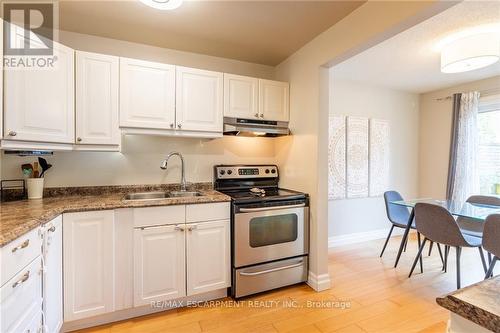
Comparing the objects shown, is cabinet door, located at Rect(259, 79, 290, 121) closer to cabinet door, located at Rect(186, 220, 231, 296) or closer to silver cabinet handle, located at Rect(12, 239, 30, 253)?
cabinet door, located at Rect(186, 220, 231, 296)

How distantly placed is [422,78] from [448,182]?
158cm

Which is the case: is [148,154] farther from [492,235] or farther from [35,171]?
[492,235]

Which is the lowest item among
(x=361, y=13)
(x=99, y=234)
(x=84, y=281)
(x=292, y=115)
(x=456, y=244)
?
(x=84, y=281)

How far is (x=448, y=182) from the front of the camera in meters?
3.60

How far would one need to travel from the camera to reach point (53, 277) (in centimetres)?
151

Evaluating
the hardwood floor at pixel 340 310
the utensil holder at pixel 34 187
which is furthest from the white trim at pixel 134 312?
the utensil holder at pixel 34 187

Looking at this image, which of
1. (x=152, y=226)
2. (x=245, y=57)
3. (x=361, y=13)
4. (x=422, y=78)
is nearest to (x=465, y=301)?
(x=152, y=226)

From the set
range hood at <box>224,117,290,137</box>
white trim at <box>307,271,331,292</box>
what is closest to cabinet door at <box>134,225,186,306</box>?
range hood at <box>224,117,290,137</box>

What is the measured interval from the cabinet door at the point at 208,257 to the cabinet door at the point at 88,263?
1.87 ft

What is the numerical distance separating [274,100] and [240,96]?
1.29 ft

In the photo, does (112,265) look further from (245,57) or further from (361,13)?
(361,13)

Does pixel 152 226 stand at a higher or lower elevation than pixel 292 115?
lower

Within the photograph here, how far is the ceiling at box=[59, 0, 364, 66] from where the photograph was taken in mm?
1792

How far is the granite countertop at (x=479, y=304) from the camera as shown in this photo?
20.2 inches
